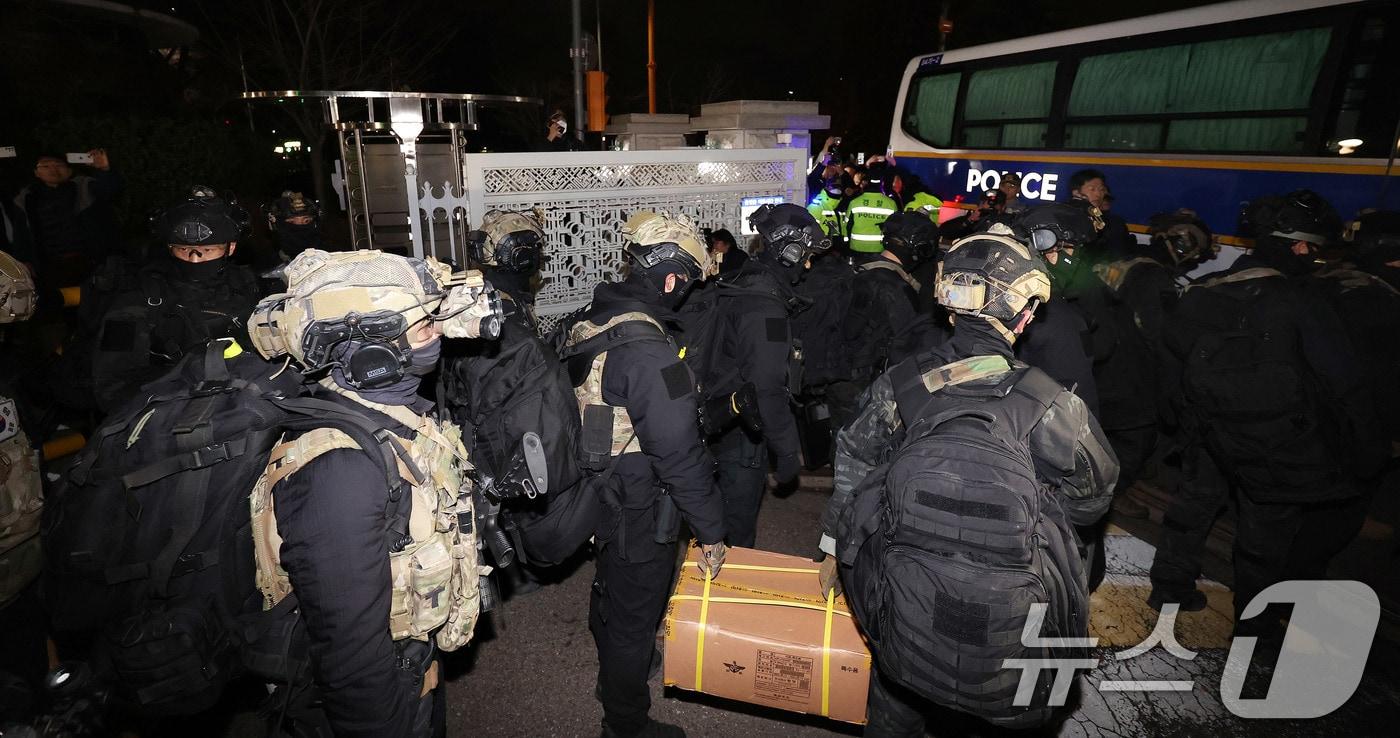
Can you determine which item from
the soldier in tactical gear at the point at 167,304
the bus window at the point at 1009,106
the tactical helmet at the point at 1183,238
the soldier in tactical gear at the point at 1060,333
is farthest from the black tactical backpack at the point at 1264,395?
the bus window at the point at 1009,106

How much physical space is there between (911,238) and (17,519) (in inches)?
204

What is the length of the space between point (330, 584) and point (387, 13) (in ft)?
74.4

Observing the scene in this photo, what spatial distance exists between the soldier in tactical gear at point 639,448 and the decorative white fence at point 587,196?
253 centimetres

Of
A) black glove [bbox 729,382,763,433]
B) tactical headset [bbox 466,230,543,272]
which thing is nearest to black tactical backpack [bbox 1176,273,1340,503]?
black glove [bbox 729,382,763,433]

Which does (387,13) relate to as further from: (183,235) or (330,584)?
(330,584)

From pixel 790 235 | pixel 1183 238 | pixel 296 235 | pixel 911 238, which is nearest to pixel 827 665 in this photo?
pixel 790 235

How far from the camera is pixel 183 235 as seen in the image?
3.66m

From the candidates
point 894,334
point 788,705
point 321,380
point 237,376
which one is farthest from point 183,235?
point 894,334

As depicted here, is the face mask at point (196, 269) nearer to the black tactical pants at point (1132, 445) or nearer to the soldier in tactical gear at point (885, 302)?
the soldier in tactical gear at point (885, 302)

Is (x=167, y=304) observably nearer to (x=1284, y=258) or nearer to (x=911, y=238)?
(x=911, y=238)

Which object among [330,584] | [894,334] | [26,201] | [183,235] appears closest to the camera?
[330,584]

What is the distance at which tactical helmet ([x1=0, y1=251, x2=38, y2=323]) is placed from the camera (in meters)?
2.60

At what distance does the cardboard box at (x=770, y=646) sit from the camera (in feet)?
8.79

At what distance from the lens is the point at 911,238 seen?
5.26 m
